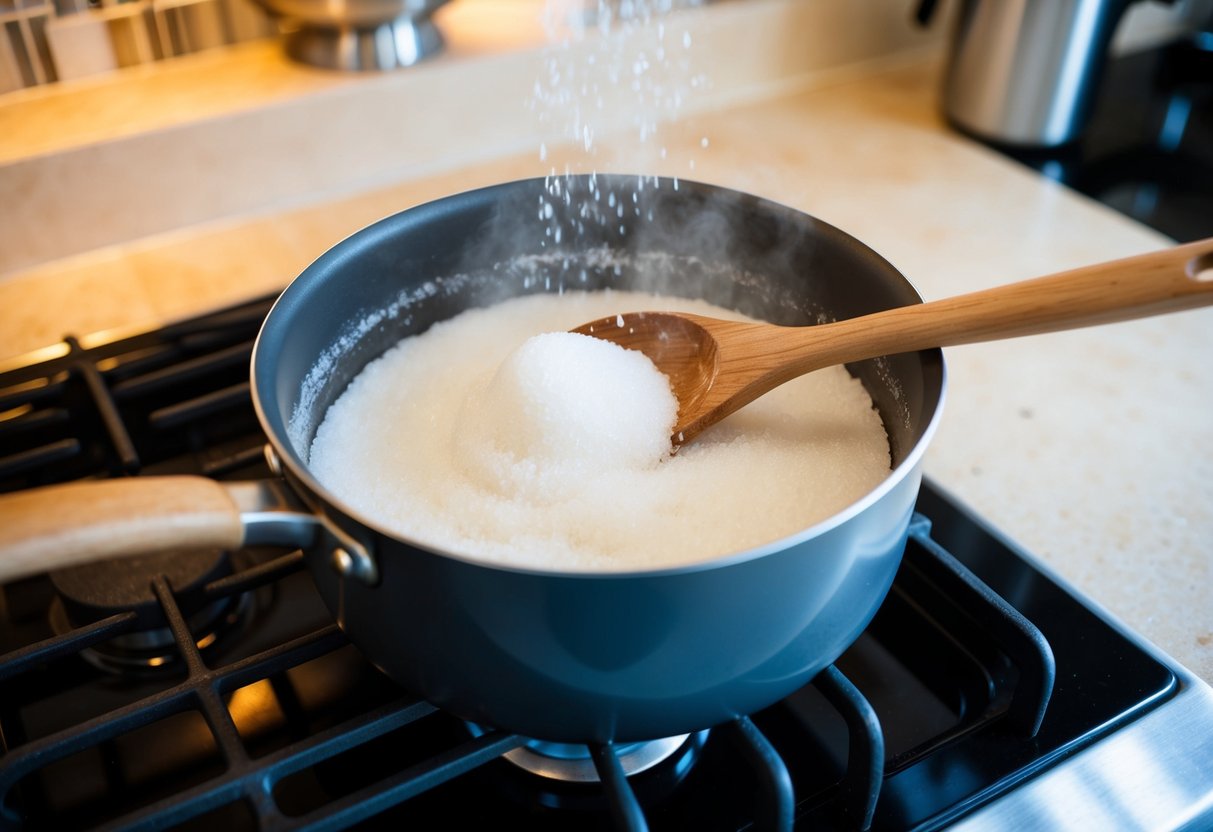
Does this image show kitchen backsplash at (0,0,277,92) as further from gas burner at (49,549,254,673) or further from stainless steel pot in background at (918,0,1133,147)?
stainless steel pot in background at (918,0,1133,147)

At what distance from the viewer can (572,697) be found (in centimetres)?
49

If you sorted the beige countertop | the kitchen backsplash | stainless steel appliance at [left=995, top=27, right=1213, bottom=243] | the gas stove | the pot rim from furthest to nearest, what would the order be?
stainless steel appliance at [left=995, top=27, right=1213, bottom=243] → the kitchen backsplash → the beige countertop → the gas stove → the pot rim

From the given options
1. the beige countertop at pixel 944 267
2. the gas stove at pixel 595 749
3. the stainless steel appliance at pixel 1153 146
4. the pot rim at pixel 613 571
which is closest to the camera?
the pot rim at pixel 613 571

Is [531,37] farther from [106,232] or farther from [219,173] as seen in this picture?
[106,232]

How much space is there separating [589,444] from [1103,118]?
1.04m

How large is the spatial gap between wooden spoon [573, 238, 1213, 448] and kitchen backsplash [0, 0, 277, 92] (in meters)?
0.65

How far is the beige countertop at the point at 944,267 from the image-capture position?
0.76 m

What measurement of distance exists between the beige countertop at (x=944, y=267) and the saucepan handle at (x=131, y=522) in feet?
1.75

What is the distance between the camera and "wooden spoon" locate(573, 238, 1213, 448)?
486 mm

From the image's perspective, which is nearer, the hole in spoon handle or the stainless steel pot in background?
the hole in spoon handle

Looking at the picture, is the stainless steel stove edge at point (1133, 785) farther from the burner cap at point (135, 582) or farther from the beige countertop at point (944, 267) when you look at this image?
the burner cap at point (135, 582)

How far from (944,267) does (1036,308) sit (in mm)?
537

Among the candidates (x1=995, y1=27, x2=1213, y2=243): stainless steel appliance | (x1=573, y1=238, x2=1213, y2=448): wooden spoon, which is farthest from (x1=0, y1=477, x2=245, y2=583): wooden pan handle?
(x1=995, y1=27, x2=1213, y2=243): stainless steel appliance

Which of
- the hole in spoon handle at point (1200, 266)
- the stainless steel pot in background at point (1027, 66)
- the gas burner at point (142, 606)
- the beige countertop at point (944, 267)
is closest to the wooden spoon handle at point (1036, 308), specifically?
the hole in spoon handle at point (1200, 266)
